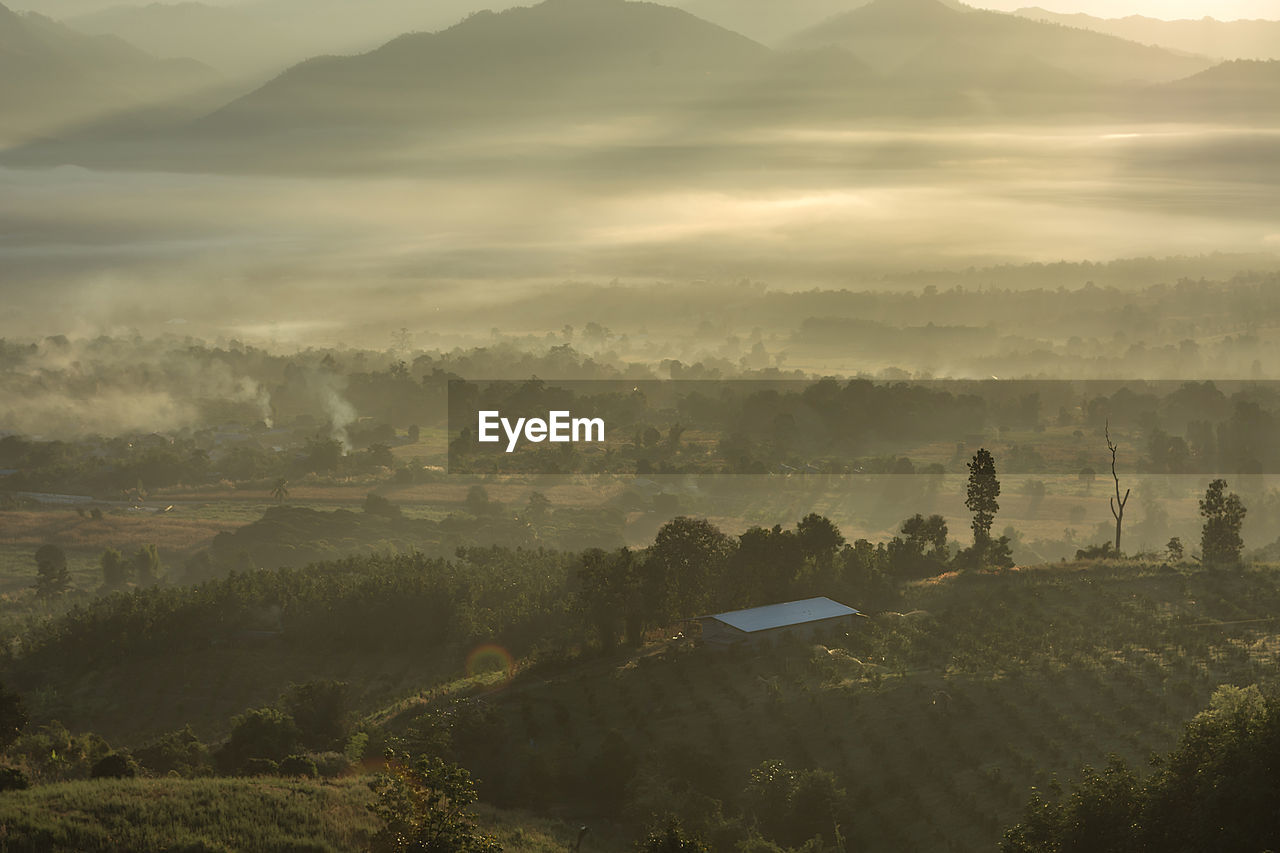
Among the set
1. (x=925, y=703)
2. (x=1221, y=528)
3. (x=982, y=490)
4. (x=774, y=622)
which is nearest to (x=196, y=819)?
(x=925, y=703)

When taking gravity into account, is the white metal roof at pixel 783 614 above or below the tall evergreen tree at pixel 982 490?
below

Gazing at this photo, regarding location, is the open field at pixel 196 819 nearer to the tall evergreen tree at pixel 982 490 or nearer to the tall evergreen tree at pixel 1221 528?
the tall evergreen tree at pixel 982 490

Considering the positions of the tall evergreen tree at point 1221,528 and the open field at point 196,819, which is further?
the tall evergreen tree at point 1221,528

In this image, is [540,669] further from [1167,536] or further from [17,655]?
[1167,536]

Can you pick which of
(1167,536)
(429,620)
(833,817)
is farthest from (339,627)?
(1167,536)

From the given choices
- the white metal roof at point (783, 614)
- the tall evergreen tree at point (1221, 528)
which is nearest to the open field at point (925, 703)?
the white metal roof at point (783, 614)

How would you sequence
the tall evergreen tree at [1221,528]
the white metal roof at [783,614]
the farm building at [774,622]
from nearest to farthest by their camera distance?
the farm building at [774,622]
the white metal roof at [783,614]
the tall evergreen tree at [1221,528]

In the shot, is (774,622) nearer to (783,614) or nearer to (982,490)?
(783,614)

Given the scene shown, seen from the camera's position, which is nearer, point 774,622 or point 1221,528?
point 774,622
